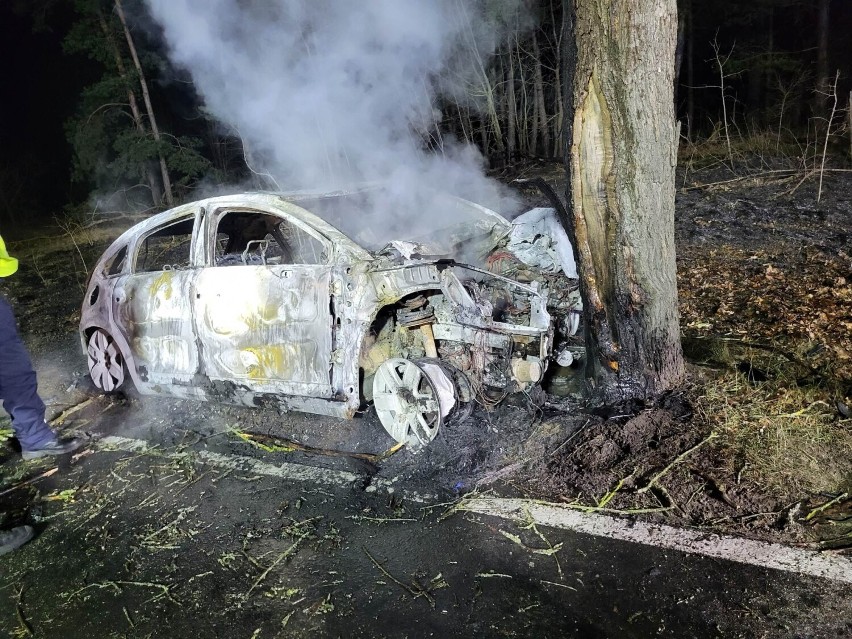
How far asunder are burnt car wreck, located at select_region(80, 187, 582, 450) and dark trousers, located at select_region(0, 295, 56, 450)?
2.54 feet

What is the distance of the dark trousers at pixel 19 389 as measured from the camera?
4.61m

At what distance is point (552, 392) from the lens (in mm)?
4723

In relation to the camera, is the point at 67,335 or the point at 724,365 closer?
the point at 724,365

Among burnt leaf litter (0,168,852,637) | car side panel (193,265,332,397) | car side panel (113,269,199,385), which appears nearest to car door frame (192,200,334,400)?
car side panel (193,265,332,397)

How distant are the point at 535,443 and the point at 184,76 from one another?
20.3 meters

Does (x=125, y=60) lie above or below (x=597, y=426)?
above

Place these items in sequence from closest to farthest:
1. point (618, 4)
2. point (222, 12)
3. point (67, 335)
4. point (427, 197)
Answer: point (618, 4) → point (427, 197) → point (67, 335) → point (222, 12)

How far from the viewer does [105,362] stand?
224 inches

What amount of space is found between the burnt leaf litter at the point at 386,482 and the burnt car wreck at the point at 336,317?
1.09 ft

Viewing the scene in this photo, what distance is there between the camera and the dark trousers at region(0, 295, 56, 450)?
461 cm

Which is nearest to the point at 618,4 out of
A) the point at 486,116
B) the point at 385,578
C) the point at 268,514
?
the point at 385,578

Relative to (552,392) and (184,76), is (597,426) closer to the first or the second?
(552,392)

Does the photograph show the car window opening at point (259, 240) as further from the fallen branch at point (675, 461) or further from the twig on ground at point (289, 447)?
the fallen branch at point (675, 461)

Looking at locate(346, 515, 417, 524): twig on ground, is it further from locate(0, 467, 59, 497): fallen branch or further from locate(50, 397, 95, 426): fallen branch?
locate(50, 397, 95, 426): fallen branch
